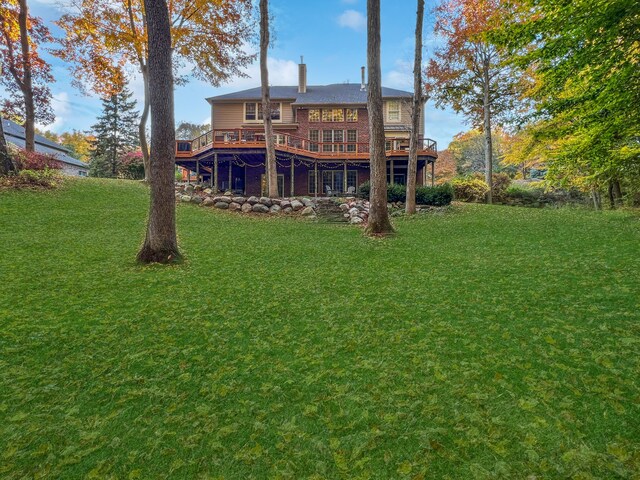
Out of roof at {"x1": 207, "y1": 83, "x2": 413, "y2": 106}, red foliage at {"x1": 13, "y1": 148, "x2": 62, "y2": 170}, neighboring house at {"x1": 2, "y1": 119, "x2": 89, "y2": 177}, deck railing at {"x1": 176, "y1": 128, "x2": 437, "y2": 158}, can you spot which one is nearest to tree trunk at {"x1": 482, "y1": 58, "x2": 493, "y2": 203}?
deck railing at {"x1": 176, "y1": 128, "x2": 437, "y2": 158}

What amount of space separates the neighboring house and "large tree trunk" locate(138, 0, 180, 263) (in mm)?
26217

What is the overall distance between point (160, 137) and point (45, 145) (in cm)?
3840

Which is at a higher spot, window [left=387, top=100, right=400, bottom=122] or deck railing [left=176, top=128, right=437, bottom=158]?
window [left=387, top=100, right=400, bottom=122]

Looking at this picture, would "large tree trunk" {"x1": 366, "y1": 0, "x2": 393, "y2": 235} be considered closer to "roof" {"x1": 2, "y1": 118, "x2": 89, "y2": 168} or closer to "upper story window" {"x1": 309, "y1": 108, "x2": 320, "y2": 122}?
"upper story window" {"x1": 309, "y1": 108, "x2": 320, "y2": 122}

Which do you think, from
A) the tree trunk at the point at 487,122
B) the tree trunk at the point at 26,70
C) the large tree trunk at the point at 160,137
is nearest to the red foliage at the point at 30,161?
the tree trunk at the point at 26,70

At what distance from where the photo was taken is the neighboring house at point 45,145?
94.5 feet

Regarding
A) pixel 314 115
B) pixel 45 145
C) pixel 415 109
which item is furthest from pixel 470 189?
pixel 45 145

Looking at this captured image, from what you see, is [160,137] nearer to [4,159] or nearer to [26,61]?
[4,159]

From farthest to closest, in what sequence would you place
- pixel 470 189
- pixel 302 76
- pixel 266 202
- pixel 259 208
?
pixel 302 76
pixel 470 189
pixel 266 202
pixel 259 208

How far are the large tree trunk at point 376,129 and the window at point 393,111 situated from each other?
53.6 feet

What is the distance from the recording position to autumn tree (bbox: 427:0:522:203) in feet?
54.3

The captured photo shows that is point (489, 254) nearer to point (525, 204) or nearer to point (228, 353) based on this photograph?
point (228, 353)

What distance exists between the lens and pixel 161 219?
6.07m

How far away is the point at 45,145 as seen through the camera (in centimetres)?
3394
